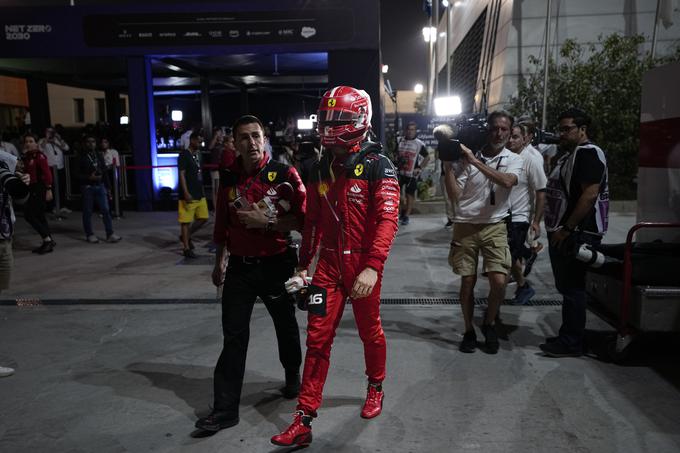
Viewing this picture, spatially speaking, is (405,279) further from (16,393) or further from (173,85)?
(173,85)

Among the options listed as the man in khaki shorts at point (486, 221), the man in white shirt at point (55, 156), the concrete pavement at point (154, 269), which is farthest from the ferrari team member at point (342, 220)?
→ the man in white shirt at point (55, 156)

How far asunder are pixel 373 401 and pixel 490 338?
163cm

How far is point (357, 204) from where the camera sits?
3494 mm

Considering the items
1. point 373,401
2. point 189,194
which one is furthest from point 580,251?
point 189,194

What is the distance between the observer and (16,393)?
4.33m

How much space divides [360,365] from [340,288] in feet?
4.56

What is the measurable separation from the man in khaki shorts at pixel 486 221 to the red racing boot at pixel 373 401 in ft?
4.62

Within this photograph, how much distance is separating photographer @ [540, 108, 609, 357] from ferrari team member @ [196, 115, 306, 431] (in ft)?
7.21

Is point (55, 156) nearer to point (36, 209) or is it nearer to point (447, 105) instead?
point (36, 209)

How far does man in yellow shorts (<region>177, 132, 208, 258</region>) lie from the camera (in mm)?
9164

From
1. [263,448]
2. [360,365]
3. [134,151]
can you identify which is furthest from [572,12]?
[263,448]

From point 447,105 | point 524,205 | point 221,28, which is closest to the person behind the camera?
point 524,205

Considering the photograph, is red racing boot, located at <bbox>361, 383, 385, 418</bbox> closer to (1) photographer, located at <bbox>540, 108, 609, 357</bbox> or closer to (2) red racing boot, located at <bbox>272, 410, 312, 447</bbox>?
(2) red racing boot, located at <bbox>272, 410, 312, 447</bbox>

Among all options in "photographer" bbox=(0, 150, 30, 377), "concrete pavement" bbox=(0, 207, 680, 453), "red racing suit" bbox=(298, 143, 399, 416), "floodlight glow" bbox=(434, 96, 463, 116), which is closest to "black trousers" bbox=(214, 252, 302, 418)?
"concrete pavement" bbox=(0, 207, 680, 453)
